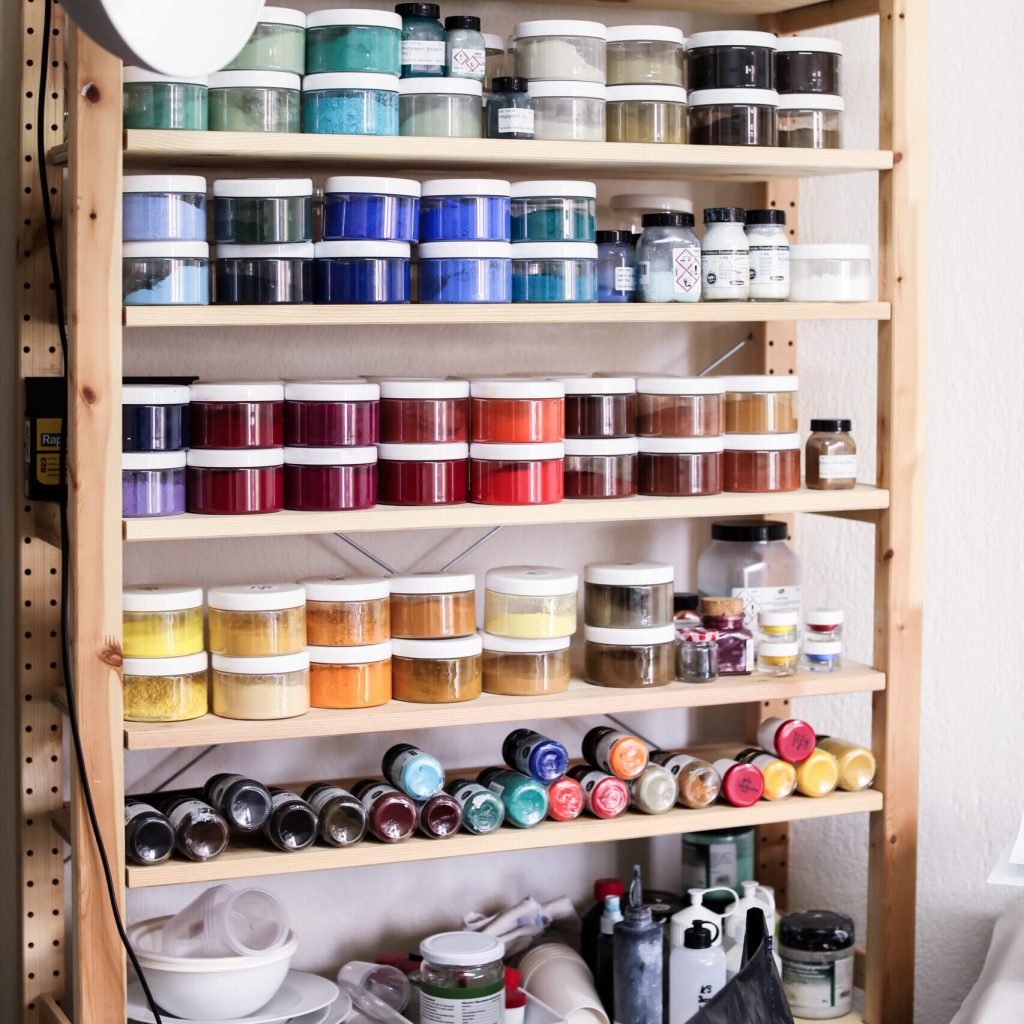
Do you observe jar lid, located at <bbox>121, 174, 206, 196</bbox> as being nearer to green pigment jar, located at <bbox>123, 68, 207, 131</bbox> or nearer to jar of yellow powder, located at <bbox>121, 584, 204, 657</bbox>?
green pigment jar, located at <bbox>123, 68, 207, 131</bbox>

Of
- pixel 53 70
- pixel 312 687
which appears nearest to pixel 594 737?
pixel 312 687

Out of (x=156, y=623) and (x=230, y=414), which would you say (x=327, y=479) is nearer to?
(x=230, y=414)

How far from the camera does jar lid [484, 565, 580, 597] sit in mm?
1800

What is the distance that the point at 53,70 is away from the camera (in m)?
1.77

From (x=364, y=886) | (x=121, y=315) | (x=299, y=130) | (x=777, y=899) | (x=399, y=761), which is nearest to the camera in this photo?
(x=121, y=315)

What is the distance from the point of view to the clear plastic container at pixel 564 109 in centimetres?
174

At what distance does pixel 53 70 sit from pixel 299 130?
0.32 metres

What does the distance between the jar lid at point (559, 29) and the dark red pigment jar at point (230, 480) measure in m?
0.57

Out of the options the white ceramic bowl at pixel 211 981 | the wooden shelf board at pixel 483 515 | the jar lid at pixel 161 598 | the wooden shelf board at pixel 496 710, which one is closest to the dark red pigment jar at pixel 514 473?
the wooden shelf board at pixel 483 515

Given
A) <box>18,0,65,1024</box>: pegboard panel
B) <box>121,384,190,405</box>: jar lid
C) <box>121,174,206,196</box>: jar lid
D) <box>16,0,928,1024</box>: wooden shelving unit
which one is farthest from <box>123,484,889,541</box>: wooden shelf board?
<box>121,174,206,196</box>: jar lid

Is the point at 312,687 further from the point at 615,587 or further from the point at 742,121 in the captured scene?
the point at 742,121

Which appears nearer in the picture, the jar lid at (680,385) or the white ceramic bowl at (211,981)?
the white ceramic bowl at (211,981)

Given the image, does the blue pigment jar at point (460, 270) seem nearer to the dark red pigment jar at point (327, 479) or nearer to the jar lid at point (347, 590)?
the dark red pigment jar at point (327, 479)

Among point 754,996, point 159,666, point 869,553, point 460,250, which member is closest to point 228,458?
point 159,666
